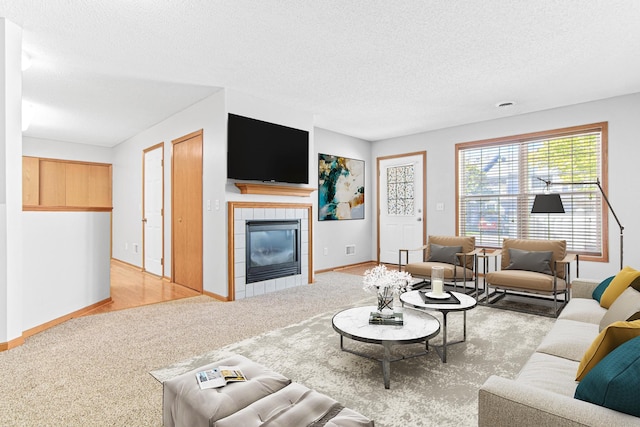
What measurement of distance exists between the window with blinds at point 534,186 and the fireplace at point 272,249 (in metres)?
2.93

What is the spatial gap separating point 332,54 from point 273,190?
199cm

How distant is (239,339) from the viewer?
2.99m

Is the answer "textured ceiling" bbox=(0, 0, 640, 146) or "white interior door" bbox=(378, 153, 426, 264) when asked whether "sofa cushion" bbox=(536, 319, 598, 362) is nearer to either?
"textured ceiling" bbox=(0, 0, 640, 146)

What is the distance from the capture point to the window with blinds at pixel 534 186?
475 cm

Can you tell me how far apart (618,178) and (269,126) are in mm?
4611

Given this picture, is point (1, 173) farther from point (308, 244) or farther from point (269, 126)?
point (308, 244)

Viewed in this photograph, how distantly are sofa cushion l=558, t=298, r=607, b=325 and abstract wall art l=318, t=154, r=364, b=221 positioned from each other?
4.07m

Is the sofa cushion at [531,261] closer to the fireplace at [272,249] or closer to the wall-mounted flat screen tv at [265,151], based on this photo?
the fireplace at [272,249]

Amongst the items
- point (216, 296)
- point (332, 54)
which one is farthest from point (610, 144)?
point (216, 296)

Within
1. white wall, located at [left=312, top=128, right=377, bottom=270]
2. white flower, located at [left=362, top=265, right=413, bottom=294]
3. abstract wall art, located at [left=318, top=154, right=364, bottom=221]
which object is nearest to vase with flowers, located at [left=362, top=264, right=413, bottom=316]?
white flower, located at [left=362, top=265, right=413, bottom=294]

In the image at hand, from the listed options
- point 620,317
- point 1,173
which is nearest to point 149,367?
point 1,173

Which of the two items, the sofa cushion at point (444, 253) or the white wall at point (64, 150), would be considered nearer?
the sofa cushion at point (444, 253)

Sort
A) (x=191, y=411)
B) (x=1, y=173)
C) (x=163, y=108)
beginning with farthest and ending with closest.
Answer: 1. (x=163, y=108)
2. (x=1, y=173)
3. (x=191, y=411)

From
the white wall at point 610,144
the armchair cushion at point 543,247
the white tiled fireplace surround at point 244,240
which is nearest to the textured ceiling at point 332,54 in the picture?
the white wall at point 610,144
